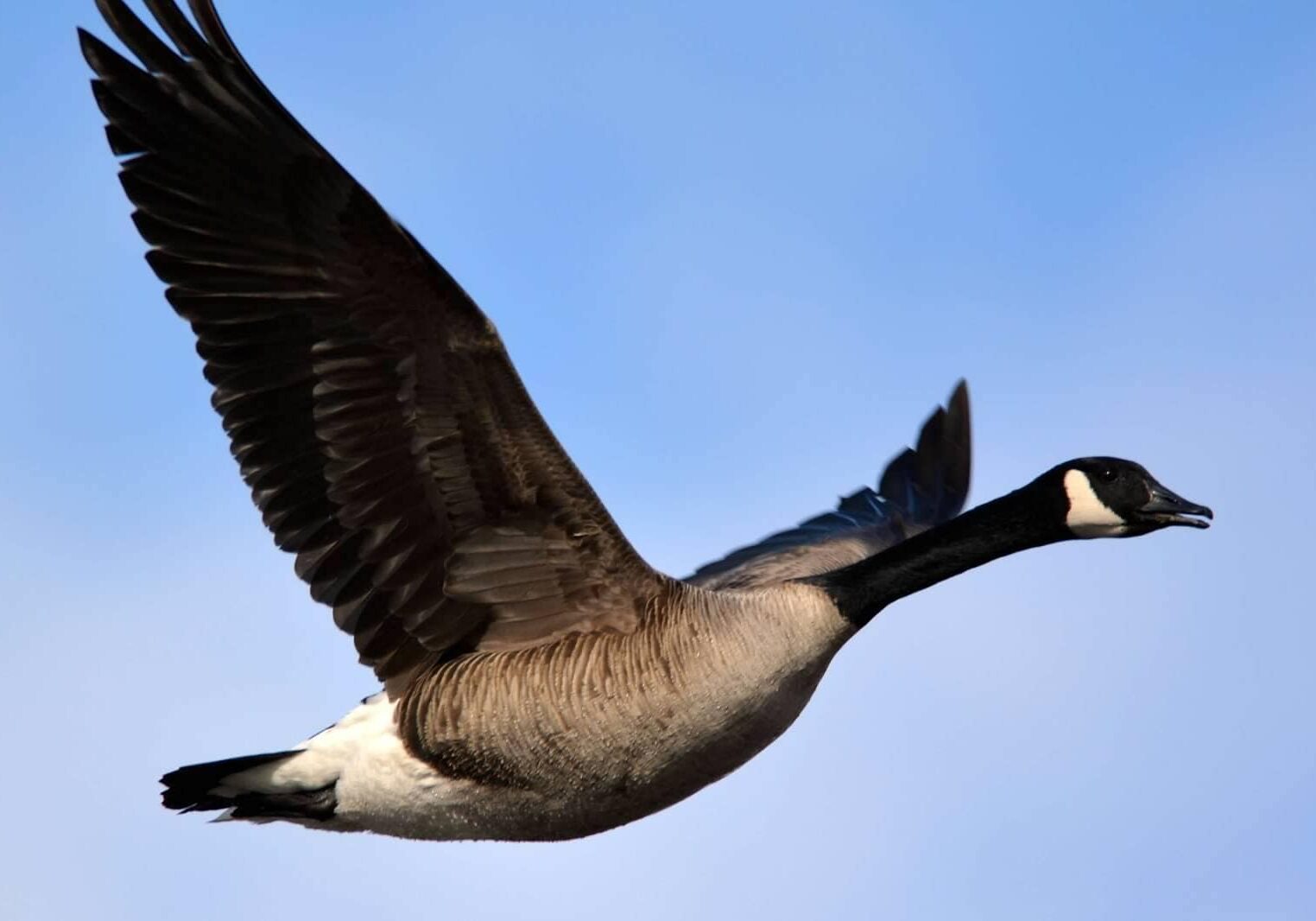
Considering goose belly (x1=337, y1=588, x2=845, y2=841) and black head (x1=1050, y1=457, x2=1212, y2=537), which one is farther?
black head (x1=1050, y1=457, x2=1212, y2=537)

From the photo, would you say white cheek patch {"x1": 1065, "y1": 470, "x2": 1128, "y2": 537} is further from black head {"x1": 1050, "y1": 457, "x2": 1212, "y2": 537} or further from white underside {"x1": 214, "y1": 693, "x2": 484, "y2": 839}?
white underside {"x1": 214, "y1": 693, "x2": 484, "y2": 839}

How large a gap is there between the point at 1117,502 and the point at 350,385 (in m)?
3.77

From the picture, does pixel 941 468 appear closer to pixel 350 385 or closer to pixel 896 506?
pixel 896 506

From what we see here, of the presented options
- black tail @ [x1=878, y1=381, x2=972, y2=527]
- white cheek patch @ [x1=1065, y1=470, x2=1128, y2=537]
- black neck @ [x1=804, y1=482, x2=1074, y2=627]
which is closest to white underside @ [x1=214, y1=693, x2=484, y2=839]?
black neck @ [x1=804, y1=482, x2=1074, y2=627]

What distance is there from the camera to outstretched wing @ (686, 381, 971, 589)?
12211mm

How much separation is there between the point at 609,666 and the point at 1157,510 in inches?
110

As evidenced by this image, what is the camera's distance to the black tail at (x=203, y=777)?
9.22 metres

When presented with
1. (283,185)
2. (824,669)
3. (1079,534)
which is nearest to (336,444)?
(283,185)

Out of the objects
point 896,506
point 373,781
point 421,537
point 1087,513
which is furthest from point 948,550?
point 896,506

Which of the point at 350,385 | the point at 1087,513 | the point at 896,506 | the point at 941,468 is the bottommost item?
the point at 1087,513

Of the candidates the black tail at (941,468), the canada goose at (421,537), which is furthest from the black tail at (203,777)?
the black tail at (941,468)

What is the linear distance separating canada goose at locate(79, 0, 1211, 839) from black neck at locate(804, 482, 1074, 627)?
0.07 feet

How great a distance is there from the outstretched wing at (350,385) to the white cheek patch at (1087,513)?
217cm

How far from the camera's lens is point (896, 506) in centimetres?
1294
